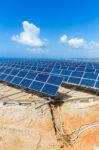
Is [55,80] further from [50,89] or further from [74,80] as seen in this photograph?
[74,80]

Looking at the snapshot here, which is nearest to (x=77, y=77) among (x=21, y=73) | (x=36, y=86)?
(x=36, y=86)

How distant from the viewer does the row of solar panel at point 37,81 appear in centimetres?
1869

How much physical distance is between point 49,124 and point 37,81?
7356mm

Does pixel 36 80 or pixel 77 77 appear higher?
pixel 36 80

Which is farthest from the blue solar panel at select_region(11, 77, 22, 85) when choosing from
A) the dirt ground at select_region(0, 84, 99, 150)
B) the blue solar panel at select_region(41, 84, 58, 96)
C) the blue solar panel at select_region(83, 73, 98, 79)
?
the blue solar panel at select_region(83, 73, 98, 79)

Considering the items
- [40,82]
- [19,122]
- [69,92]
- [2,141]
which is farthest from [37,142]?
[69,92]

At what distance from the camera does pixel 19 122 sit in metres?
14.8

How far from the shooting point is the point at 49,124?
1434cm

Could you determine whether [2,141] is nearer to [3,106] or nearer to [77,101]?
[3,106]

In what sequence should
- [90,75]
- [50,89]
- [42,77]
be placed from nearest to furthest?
[50,89]
[42,77]
[90,75]

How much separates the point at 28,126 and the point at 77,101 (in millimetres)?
6567

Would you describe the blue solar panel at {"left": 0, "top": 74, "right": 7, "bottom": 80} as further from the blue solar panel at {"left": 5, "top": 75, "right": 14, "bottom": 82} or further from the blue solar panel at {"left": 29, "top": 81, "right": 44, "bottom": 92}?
the blue solar panel at {"left": 29, "top": 81, "right": 44, "bottom": 92}

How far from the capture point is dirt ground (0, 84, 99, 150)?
11.6 metres

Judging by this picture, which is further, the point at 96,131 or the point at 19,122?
the point at 19,122
